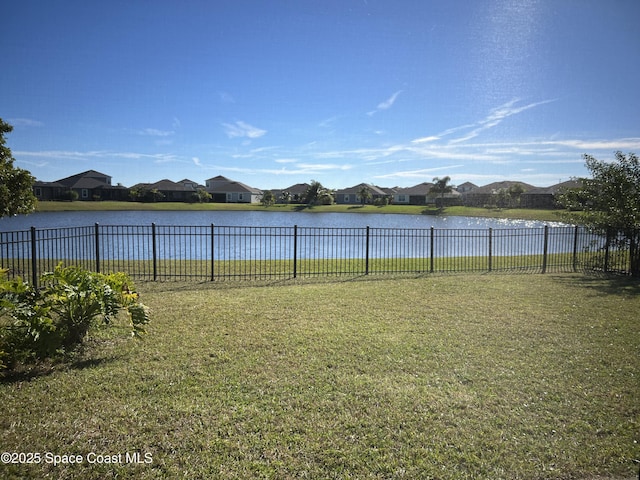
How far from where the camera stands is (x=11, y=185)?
38.2 feet

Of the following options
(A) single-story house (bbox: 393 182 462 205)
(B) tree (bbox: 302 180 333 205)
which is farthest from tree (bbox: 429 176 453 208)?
(B) tree (bbox: 302 180 333 205)

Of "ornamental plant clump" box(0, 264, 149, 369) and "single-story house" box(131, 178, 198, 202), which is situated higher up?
"single-story house" box(131, 178, 198, 202)

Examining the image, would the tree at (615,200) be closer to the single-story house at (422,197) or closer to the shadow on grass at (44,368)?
the shadow on grass at (44,368)

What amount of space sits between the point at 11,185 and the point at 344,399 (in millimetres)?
12259

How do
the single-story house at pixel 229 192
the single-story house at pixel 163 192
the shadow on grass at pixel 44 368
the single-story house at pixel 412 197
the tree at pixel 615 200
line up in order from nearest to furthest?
the shadow on grass at pixel 44 368 < the tree at pixel 615 200 < the single-story house at pixel 163 192 < the single-story house at pixel 229 192 < the single-story house at pixel 412 197

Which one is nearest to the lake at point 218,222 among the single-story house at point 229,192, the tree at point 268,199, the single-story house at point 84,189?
the single-story house at point 84,189

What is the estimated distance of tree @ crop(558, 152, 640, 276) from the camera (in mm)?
13531

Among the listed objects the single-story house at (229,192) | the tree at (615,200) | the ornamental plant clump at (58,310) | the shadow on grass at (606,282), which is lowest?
the shadow on grass at (606,282)

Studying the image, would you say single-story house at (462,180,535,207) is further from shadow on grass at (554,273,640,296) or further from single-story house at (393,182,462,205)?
shadow on grass at (554,273,640,296)

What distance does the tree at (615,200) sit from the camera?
1353cm

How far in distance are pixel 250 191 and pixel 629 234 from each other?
85974mm

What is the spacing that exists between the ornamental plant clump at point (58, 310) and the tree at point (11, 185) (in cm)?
775

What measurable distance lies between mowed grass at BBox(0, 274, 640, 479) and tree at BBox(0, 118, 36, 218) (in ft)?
23.8

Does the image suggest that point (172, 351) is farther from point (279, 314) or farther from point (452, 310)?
point (452, 310)
